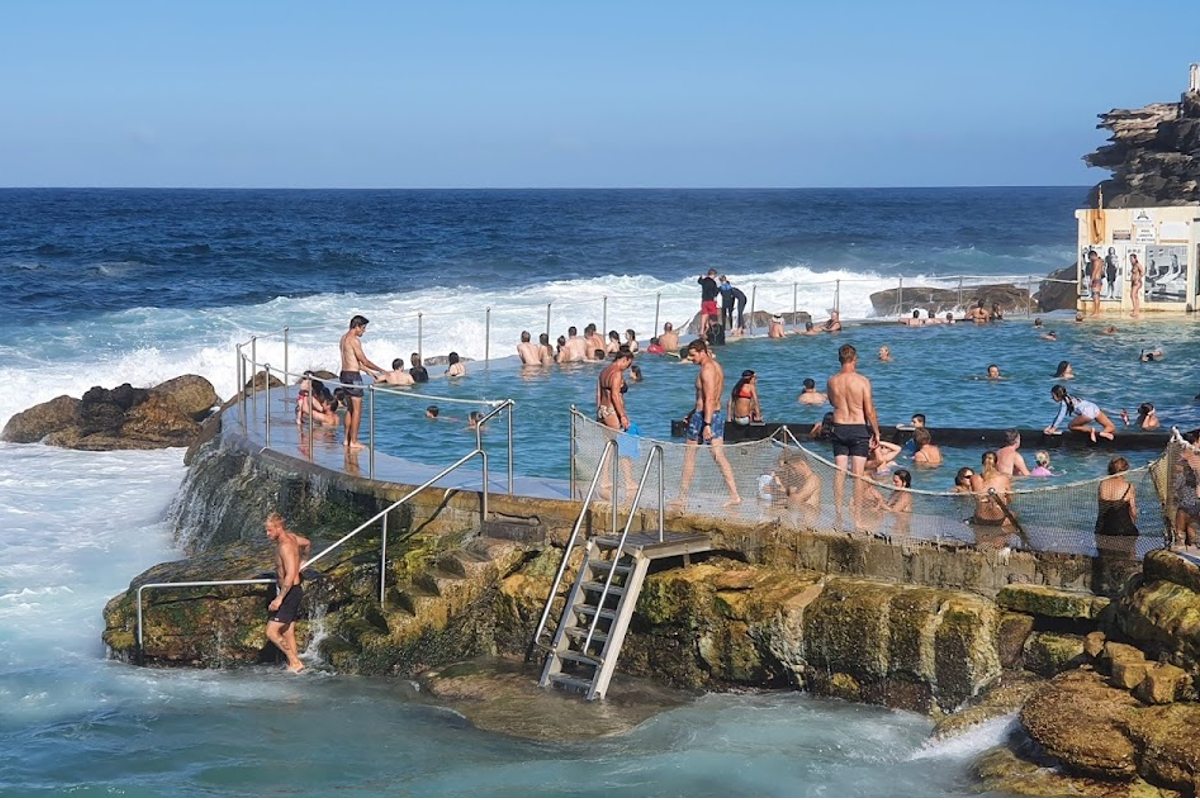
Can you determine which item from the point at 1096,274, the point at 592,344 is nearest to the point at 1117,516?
the point at 592,344

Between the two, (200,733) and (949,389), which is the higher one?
(949,389)

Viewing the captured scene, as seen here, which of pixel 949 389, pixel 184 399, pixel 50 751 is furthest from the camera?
pixel 184 399

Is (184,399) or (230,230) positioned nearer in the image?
(184,399)

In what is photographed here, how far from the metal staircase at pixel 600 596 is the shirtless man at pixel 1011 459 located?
450 cm

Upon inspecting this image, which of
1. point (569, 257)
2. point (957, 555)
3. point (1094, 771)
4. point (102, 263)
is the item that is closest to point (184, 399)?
point (957, 555)

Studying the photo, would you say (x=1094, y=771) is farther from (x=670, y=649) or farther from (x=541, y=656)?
(x=541, y=656)

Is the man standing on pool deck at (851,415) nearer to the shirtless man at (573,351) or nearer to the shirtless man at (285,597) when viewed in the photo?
the shirtless man at (285,597)

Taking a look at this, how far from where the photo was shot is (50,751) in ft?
40.7

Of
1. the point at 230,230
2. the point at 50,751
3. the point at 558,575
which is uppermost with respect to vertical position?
the point at 230,230

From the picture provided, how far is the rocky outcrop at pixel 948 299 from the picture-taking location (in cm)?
3784

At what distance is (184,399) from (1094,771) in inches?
771

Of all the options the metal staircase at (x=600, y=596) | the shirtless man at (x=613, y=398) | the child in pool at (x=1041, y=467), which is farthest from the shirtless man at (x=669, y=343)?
the metal staircase at (x=600, y=596)

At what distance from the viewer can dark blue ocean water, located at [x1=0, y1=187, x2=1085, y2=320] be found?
59.0m

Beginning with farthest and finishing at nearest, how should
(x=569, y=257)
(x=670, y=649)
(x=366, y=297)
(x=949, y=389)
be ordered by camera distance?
1. (x=569, y=257)
2. (x=366, y=297)
3. (x=949, y=389)
4. (x=670, y=649)
